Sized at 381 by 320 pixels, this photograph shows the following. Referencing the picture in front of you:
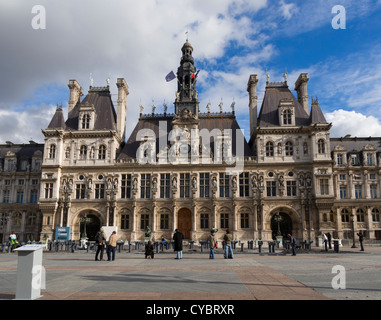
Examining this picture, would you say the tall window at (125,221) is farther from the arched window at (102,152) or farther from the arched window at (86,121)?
the arched window at (86,121)

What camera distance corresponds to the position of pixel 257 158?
45.7 m

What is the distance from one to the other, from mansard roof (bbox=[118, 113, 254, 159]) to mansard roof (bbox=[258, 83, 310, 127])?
3979 millimetres

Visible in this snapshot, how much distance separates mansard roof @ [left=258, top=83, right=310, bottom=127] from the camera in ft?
155

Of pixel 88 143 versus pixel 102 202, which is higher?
pixel 88 143

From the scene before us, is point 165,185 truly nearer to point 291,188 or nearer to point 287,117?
point 291,188

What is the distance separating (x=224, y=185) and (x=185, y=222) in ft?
23.3

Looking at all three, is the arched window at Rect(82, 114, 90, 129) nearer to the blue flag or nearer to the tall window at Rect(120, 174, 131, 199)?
the tall window at Rect(120, 174, 131, 199)

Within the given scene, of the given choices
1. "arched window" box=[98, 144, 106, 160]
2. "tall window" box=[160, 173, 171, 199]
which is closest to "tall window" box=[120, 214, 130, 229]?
"tall window" box=[160, 173, 171, 199]

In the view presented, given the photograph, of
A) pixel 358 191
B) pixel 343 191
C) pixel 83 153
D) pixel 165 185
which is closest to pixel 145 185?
pixel 165 185

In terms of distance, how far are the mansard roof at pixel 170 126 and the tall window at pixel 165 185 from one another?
409 centimetres

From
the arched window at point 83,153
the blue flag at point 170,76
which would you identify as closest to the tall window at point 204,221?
the arched window at point 83,153

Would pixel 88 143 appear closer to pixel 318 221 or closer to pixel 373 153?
pixel 318 221

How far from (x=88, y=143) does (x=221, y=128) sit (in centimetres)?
Answer: 1897
